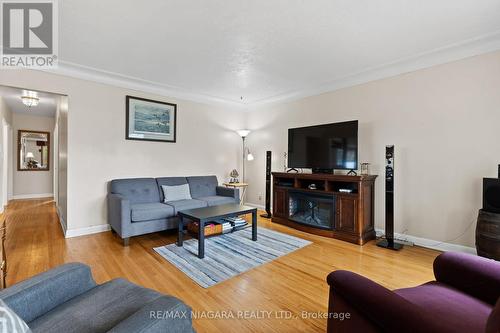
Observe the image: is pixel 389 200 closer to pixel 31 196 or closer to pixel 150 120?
pixel 150 120

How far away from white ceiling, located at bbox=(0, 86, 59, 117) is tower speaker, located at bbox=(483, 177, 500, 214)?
622 cm

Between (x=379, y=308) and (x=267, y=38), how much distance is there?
2618 mm

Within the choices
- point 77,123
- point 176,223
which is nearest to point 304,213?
point 176,223

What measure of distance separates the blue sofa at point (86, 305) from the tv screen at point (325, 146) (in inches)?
126

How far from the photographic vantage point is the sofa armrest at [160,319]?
833 mm

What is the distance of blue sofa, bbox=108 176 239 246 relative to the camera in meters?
3.22

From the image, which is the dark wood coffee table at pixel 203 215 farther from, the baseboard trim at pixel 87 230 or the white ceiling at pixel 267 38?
the white ceiling at pixel 267 38

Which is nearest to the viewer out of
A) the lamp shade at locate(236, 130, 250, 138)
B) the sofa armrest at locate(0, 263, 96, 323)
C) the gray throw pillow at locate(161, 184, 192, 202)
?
the sofa armrest at locate(0, 263, 96, 323)

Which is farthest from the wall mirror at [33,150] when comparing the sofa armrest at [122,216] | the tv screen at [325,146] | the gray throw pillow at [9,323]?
the gray throw pillow at [9,323]

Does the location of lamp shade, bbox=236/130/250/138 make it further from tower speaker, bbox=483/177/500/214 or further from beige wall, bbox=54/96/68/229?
tower speaker, bbox=483/177/500/214

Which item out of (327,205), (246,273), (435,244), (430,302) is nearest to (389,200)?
(435,244)

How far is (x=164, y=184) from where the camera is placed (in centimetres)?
421

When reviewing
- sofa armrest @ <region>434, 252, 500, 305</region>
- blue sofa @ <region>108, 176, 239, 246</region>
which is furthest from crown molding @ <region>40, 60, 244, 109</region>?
sofa armrest @ <region>434, 252, 500, 305</region>

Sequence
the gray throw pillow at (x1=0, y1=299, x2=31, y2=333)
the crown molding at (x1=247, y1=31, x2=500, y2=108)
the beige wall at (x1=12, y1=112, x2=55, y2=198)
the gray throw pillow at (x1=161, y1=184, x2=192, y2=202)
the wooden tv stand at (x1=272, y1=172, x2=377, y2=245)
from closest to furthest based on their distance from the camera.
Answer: the gray throw pillow at (x1=0, y1=299, x2=31, y2=333)
the crown molding at (x1=247, y1=31, x2=500, y2=108)
the wooden tv stand at (x1=272, y1=172, x2=377, y2=245)
the gray throw pillow at (x1=161, y1=184, x2=192, y2=202)
the beige wall at (x1=12, y1=112, x2=55, y2=198)
